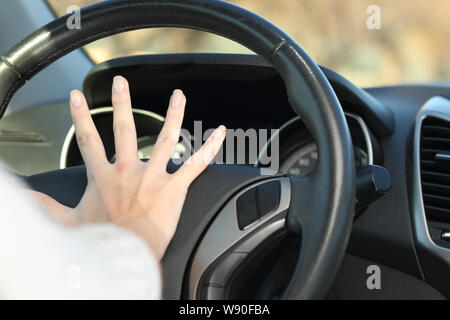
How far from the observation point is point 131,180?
3.07 feet

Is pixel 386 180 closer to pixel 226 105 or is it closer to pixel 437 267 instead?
pixel 437 267

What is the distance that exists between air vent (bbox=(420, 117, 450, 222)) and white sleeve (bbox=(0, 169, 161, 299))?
84cm

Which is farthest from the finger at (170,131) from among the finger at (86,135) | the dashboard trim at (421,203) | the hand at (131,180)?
the dashboard trim at (421,203)

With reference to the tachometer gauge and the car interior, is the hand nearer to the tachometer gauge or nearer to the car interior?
the car interior

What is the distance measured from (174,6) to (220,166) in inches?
12.0

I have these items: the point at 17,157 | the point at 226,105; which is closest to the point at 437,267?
the point at 226,105

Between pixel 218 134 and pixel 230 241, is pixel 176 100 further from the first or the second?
pixel 230 241

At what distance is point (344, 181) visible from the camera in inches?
30.9

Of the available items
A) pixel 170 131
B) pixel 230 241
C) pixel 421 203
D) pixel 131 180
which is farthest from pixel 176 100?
pixel 421 203

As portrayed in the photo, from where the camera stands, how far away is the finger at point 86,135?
979 millimetres

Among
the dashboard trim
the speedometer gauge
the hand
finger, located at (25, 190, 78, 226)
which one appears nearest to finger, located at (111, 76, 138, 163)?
the hand

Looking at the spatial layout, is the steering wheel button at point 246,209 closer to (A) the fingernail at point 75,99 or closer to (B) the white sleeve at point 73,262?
(B) the white sleeve at point 73,262

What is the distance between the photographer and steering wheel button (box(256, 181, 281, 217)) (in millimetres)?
918

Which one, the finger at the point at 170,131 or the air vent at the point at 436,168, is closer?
the finger at the point at 170,131
